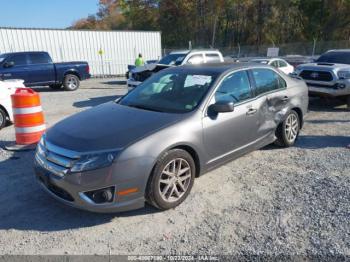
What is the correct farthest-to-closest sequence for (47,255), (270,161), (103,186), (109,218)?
(270,161) → (109,218) → (103,186) → (47,255)

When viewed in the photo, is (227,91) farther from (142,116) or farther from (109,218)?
(109,218)

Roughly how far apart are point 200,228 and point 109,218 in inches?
40.9

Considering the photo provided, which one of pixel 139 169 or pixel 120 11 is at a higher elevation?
pixel 120 11

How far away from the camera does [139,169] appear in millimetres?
3273

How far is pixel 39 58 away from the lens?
14.0 metres

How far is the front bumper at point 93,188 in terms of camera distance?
10.4 feet

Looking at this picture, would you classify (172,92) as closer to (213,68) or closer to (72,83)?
(213,68)

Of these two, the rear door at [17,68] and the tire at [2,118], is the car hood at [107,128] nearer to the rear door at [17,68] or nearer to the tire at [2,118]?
the tire at [2,118]

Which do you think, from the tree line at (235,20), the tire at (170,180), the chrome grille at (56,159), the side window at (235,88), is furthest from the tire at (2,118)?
the tree line at (235,20)

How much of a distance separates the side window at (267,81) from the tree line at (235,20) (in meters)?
40.1

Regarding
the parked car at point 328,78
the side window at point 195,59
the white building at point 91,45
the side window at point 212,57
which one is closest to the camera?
the parked car at point 328,78

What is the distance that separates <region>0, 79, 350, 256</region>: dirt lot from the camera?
3051 mm

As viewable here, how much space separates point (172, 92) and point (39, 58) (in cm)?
1166

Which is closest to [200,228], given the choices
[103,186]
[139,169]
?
[139,169]
